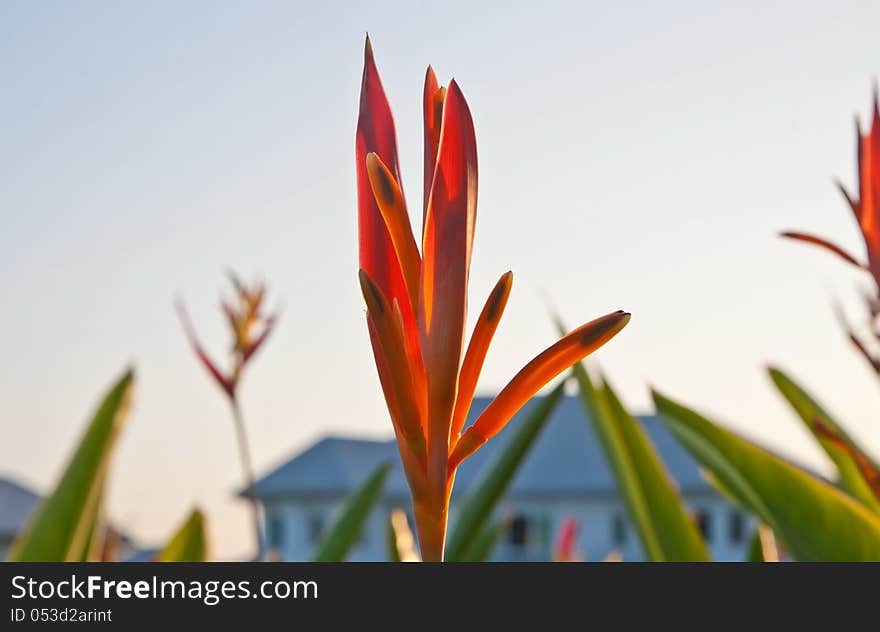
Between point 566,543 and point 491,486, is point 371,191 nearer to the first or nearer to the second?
point 491,486

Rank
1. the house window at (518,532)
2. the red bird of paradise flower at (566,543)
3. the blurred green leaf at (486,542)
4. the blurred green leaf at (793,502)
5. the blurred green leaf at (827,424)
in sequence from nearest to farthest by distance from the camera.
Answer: the blurred green leaf at (793,502), the blurred green leaf at (827,424), the blurred green leaf at (486,542), the red bird of paradise flower at (566,543), the house window at (518,532)

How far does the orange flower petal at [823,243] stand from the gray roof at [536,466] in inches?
858

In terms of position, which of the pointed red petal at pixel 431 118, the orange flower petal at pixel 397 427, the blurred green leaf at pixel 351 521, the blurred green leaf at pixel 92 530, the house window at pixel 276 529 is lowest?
the orange flower petal at pixel 397 427

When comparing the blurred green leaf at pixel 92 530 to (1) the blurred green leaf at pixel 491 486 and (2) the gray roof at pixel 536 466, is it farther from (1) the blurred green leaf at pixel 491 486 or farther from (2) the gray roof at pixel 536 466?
(2) the gray roof at pixel 536 466

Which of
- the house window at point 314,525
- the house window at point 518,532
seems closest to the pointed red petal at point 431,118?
the house window at point 518,532

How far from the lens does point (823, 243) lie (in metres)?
0.76

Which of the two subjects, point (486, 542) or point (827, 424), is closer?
point (827, 424)

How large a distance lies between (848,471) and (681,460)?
23786 mm

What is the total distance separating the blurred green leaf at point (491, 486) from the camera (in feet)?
3.22

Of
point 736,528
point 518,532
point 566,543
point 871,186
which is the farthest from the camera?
point 518,532

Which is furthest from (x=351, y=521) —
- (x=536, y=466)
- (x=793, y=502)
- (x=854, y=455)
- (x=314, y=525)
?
(x=314, y=525)

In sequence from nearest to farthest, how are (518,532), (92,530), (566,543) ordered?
(92,530) → (566,543) → (518,532)

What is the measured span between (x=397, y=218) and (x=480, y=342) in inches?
2.1
